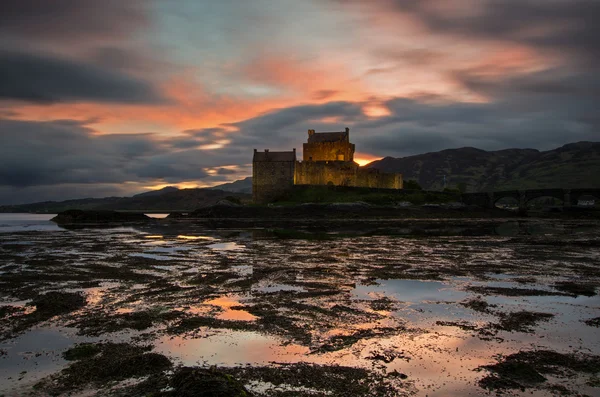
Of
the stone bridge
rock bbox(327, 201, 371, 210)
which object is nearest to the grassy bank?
rock bbox(327, 201, 371, 210)

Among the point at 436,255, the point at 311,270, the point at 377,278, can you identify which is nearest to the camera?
the point at 377,278

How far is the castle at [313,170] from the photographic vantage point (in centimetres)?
8131

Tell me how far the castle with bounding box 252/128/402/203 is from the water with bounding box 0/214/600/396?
192 feet

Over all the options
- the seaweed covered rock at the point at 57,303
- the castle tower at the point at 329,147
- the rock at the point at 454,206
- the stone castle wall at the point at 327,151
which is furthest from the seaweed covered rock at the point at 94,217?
the seaweed covered rock at the point at 57,303

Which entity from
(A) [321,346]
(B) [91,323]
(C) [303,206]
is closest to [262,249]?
(B) [91,323]

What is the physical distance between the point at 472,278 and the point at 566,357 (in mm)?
8749

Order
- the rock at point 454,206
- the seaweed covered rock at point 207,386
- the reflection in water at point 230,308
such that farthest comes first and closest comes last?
the rock at point 454,206 < the reflection in water at point 230,308 < the seaweed covered rock at point 207,386

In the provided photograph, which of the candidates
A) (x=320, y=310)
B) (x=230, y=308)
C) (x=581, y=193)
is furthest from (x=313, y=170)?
(x=320, y=310)

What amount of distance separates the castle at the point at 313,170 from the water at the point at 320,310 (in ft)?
192

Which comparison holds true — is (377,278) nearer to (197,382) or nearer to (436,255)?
(436,255)

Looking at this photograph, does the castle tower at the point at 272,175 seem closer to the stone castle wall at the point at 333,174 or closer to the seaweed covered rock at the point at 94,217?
the stone castle wall at the point at 333,174

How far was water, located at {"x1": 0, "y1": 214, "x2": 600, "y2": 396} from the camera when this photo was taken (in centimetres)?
761

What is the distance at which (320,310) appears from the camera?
11.2 meters

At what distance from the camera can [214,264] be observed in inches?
797
